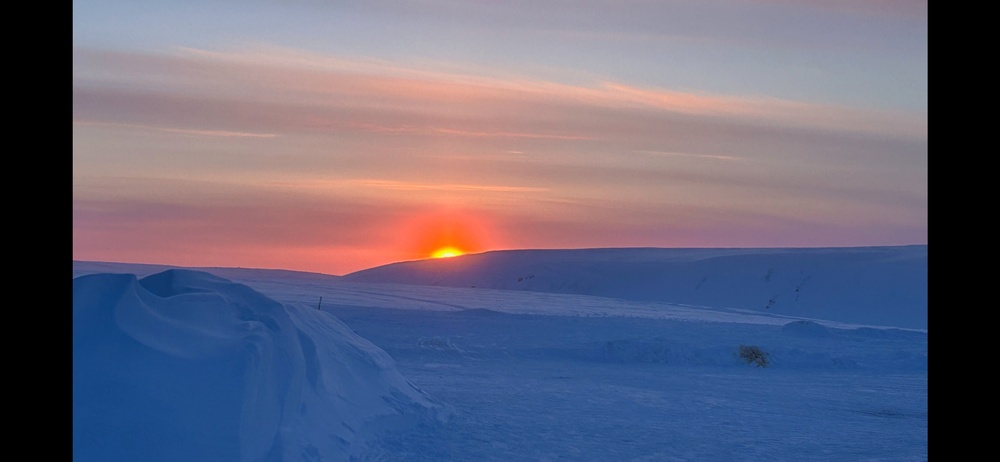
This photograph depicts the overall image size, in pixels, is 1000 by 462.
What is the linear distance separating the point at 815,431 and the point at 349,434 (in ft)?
18.8

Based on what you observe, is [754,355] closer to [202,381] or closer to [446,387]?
[446,387]

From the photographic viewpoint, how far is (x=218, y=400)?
24.3 feet

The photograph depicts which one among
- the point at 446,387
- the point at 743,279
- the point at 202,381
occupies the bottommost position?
the point at 743,279

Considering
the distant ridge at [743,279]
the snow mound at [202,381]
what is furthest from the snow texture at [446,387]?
the distant ridge at [743,279]

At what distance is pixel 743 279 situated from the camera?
53.8 metres

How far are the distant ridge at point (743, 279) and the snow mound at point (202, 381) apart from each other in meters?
33.7

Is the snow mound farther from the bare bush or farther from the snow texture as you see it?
the bare bush

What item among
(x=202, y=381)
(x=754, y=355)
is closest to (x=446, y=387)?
(x=202, y=381)

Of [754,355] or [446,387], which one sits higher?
[446,387]

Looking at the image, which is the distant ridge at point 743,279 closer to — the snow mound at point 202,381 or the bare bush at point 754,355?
the bare bush at point 754,355

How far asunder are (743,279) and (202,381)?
49540 mm
